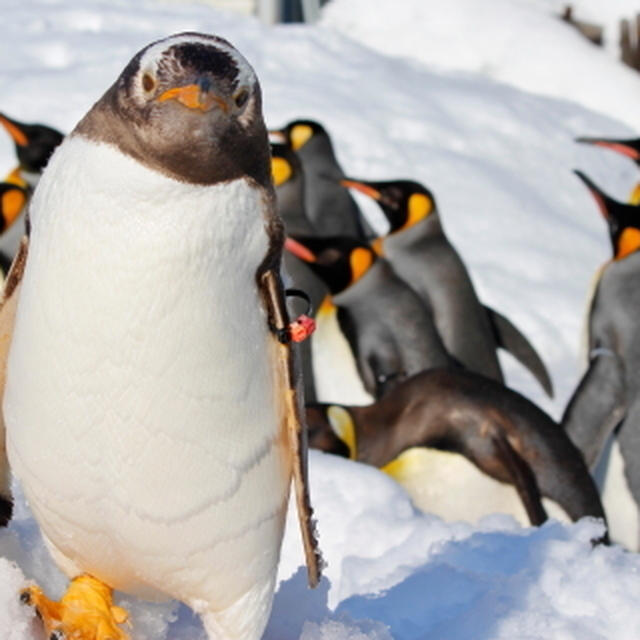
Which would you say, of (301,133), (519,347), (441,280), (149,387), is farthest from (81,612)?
(301,133)

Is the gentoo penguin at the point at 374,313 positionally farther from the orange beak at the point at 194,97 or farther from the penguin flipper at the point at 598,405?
the orange beak at the point at 194,97

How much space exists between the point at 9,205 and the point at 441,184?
108 inches

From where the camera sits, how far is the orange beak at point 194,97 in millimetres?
1366

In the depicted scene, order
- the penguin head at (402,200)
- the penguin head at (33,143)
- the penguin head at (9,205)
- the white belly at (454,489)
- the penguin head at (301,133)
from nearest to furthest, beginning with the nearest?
1. the white belly at (454,489)
2. the penguin head at (9,205)
3. the penguin head at (402,200)
4. the penguin head at (33,143)
5. the penguin head at (301,133)

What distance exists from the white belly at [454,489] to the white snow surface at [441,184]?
641mm

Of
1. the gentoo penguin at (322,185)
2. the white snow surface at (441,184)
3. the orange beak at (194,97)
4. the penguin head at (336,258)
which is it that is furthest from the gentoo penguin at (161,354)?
the gentoo penguin at (322,185)

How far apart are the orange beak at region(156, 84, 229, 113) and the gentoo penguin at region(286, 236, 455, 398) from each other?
113 inches

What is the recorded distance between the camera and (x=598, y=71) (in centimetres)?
935

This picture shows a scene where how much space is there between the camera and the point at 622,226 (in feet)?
14.1

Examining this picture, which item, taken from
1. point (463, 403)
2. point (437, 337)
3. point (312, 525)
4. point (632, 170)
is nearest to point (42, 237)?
point (312, 525)

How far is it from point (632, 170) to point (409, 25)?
8.77 feet

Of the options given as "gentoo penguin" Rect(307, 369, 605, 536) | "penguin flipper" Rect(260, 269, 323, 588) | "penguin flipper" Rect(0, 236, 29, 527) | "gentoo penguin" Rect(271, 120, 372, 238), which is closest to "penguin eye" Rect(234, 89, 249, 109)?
"penguin flipper" Rect(260, 269, 323, 588)

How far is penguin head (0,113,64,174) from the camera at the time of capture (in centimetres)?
516

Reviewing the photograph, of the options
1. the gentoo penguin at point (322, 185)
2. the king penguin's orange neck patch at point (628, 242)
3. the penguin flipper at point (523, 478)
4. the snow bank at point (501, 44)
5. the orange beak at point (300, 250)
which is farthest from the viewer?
the snow bank at point (501, 44)
